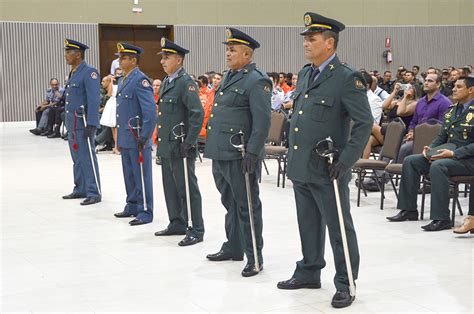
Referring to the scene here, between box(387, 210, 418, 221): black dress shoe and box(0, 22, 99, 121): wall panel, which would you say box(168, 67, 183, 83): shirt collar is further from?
box(0, 22, 99, 121): wall panel

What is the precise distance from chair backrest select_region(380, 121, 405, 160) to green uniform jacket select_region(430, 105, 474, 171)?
806mm

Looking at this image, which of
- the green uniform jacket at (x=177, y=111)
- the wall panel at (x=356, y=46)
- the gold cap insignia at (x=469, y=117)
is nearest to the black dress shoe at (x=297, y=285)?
the green uniform jacket at (x=177, y=111)

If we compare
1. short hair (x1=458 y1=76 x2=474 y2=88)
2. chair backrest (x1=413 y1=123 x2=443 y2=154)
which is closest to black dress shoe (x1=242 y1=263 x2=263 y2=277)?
short hair (x1=458 y1=76 x2=474 y2=88)

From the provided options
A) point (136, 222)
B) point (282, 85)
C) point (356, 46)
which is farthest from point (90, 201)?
point (356, 46)

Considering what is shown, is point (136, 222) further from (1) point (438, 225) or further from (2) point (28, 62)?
(2) point (28, 62)

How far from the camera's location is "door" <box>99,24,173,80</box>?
2025cm

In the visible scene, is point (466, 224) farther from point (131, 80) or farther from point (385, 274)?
point (131, 80)

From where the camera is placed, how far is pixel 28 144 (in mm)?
14508

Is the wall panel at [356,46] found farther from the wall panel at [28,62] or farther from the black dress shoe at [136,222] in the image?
the black dress shoe at [136,222]

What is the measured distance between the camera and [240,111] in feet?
16.8

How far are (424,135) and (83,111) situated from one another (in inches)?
141

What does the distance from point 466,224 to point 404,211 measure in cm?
82

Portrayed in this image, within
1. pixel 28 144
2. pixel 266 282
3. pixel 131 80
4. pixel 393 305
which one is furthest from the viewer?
pixel 28 144

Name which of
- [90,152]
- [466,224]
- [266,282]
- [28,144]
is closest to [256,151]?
[266,282]
